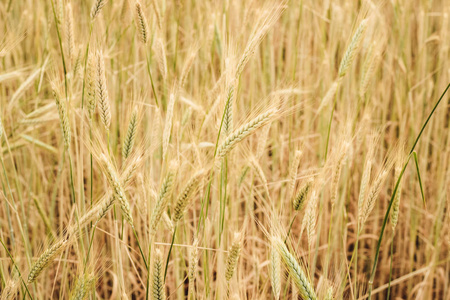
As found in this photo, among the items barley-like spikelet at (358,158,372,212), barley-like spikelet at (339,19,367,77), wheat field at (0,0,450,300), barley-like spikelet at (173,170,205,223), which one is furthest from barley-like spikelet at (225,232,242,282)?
barley-like spikelet at (339,19,367,77)

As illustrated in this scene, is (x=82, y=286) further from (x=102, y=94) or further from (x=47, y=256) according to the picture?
(x=102, y=94)

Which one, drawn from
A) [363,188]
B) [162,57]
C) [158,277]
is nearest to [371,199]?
[363,188]

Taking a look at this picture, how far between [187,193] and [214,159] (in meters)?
0.10

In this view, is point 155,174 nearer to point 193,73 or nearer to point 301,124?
point 193,73

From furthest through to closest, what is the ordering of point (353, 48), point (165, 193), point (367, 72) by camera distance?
1. point (367, 72)
2. point (353, 48)
3. point (165, 193)

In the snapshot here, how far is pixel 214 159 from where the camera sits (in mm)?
805

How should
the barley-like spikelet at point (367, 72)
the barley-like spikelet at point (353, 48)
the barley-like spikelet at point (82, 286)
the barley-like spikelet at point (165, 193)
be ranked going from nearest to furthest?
the barley-like spikelet at point (165, 193), the barley-like spikelet at point (82, 286), the barley-like spikelet at point (353, 48), the barley-like spikelet at point (367, 72)

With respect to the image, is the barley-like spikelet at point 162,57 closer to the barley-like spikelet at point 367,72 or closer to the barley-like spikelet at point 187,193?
the barley-like spikelet at point 187,193

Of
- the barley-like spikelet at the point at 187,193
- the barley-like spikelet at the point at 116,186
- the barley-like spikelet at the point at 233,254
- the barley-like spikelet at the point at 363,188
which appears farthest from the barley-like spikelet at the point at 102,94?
the barley-like spikelet at the point at 363,188

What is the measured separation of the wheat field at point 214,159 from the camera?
2.86 feet

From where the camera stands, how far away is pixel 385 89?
6.47 feet

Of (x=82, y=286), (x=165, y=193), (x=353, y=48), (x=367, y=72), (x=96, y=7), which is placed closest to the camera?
(x=165, y=193)

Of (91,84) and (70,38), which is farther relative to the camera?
(70,38)

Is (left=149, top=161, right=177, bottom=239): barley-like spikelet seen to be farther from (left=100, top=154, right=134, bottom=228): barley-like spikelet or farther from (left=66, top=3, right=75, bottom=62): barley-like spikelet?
(left=66, top=3, right=75, bottom=62): barley-like spikelet
